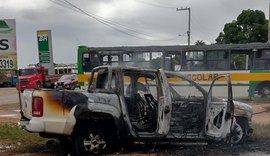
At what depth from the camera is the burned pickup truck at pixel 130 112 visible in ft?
26.9

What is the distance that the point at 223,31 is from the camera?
51375mm

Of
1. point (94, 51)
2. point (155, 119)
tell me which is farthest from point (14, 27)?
point (94, 51)

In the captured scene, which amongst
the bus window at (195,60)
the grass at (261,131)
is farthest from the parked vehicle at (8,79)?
the grass at (261,131)

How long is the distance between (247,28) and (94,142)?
43403 mm

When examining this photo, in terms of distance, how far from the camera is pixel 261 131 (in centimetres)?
1116

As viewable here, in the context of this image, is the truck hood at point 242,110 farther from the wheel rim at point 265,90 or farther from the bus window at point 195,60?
the wheel rim at point 265,90

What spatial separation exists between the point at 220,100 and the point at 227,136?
77 centimetres

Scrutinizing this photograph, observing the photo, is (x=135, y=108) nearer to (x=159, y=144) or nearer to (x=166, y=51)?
(x=159, y=144)

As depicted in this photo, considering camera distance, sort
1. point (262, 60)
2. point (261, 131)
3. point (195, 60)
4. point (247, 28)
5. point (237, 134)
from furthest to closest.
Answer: point (247, 28)
point (195, 60)
point (262, 60)
point (261, 131)
point (237, 134)

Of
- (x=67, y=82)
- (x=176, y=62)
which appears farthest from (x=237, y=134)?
(x=67, y=82)

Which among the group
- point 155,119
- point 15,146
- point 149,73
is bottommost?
point 15,146

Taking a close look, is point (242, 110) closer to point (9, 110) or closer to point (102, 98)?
point (102, 98)

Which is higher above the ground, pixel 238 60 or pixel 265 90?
pixel 238 60

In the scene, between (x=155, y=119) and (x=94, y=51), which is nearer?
(x=155, y=119)
